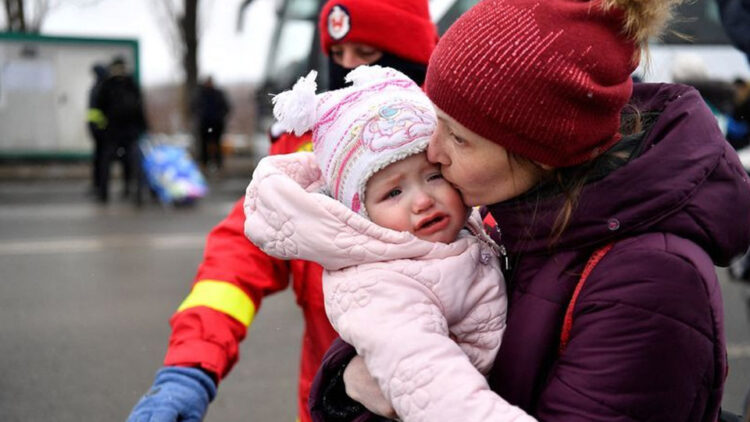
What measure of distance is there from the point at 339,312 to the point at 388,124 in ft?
1.07

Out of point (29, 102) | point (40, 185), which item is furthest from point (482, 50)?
point (29, 102)

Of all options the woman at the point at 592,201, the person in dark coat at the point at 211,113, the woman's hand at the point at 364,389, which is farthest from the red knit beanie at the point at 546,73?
the person in dark coat at the point at 211,113

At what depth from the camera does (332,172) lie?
4.58 feet

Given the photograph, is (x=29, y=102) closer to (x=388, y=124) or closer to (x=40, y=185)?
(x=40, y=185)

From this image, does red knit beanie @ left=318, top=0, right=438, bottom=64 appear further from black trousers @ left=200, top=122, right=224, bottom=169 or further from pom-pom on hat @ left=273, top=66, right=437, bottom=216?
black trousers @ left=200, top=122, right=224, bottom=169

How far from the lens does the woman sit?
99cm

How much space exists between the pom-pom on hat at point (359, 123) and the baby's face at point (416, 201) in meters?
0.02

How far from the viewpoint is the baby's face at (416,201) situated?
129 centimetres

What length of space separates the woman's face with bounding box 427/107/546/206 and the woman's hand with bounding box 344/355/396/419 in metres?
0.31

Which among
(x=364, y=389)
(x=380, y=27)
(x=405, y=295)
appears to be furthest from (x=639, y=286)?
(x=380, y=27)

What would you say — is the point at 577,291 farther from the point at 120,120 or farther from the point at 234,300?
the point at 120,120

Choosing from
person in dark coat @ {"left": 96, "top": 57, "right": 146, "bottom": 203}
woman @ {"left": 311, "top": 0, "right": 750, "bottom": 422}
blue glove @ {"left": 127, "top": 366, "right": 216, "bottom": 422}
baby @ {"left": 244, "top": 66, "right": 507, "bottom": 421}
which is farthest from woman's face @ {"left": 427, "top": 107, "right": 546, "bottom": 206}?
person in dark coat @ {"left": 96, "top": 57, "right": 146, "bottom": 203}

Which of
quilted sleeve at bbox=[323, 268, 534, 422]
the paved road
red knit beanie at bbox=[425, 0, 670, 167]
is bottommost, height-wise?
the paved road

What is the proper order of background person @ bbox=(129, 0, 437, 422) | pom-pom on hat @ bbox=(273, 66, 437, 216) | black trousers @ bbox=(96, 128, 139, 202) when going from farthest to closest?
black trousers @ bbox=(96, 128, 139, 202) → background person @ bbox=(129, 0, 437, 422) → pom-pom on hat @ bbox=(273, 66, 437, 216)
